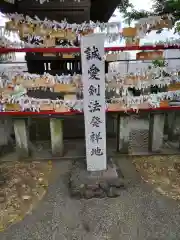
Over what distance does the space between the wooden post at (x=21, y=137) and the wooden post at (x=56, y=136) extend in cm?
51

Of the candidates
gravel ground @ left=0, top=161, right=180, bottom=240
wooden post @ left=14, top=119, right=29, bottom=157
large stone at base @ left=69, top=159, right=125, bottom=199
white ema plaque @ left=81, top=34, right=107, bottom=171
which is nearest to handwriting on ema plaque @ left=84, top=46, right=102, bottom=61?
white ema plaque @ left=81, top=34, right=107, bottom=171

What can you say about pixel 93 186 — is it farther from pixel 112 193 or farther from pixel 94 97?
pixel 94 97

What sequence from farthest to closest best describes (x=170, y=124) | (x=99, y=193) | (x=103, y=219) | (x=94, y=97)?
(x=170, y=124) < (x=99, y=193) < (x=94, y=97) < (x=103, y=219)

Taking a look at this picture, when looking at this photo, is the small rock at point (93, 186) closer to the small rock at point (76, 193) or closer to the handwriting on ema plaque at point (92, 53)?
the small rock at point (76, 193)

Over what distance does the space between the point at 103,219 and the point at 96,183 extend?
0.62 metres

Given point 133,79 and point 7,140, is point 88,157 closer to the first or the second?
point 133,79

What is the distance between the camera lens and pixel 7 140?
5285 millimetres

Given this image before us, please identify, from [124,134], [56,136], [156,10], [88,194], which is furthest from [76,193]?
[156,10]

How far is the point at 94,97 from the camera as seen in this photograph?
11.8 feet

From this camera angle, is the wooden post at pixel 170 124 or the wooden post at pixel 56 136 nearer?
the wooden post at pixel 56 136

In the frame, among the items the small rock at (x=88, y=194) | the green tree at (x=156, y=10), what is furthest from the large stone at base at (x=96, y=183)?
the green tree at (x=156, y=10)

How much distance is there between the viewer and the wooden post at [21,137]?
15.2 ft

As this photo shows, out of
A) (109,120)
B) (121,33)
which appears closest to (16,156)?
(109,120)

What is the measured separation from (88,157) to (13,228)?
147 cm
